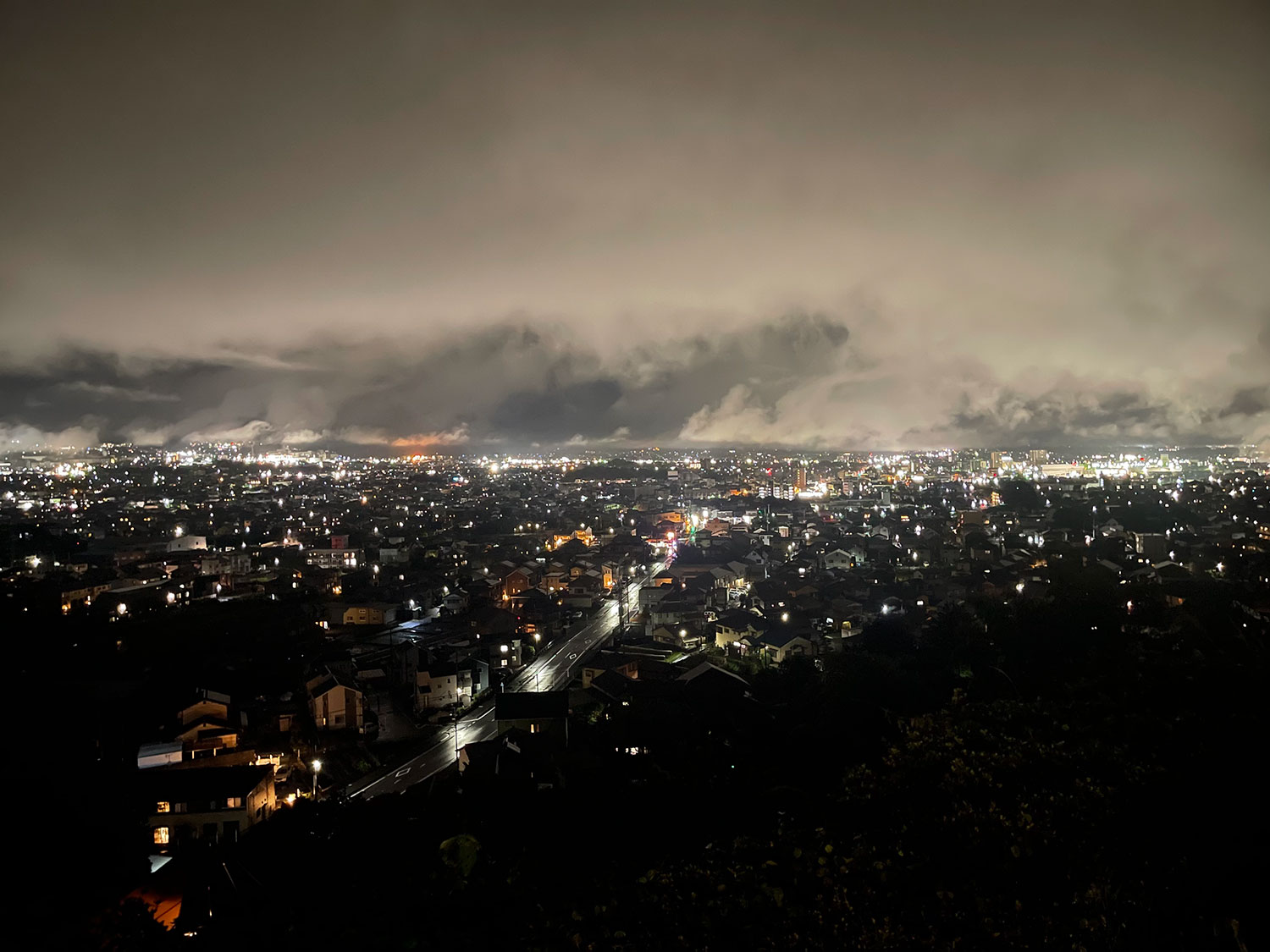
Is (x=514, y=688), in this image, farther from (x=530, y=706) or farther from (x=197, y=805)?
(x=197, y=805)

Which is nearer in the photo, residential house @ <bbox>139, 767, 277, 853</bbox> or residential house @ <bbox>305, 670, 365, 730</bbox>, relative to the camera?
residential house @ <bbox>139, 767, 277, 853</bbox>

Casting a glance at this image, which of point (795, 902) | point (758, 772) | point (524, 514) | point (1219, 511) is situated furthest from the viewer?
point (524, 514)

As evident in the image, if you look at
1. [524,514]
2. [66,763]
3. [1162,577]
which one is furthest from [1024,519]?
[66,763]

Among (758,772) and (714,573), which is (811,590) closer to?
(714,573)

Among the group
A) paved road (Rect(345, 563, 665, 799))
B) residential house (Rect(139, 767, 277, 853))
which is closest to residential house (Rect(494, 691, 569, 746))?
paved road (Rect(345, 563, 665, 799))

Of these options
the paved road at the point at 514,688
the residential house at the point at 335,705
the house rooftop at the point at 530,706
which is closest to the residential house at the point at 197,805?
the paved road at the point at 514,688

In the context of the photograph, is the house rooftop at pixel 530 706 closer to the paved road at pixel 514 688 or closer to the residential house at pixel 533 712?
the residential house at pixel 533 712

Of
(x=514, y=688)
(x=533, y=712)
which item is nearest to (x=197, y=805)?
(x=533, y=712)

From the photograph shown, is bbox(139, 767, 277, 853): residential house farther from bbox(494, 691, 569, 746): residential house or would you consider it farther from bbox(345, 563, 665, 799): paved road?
bbox(494, 691, 569, 746): residential house
